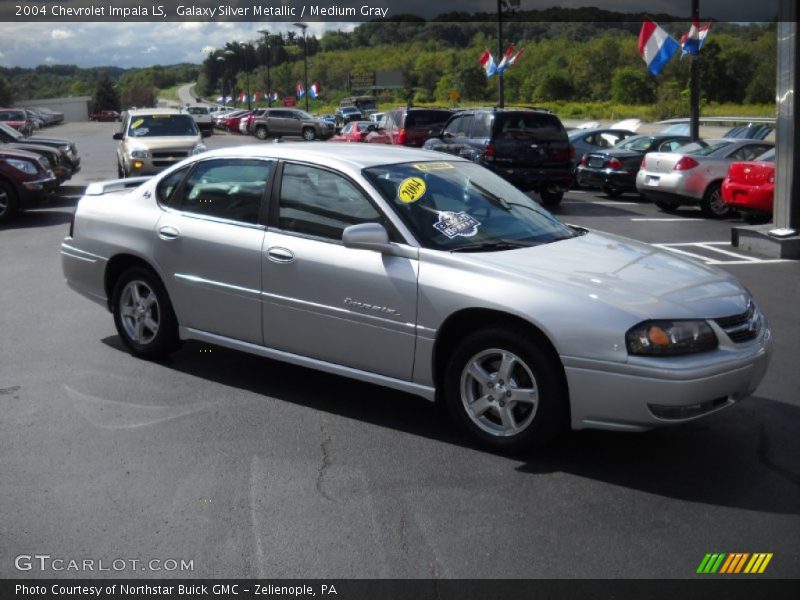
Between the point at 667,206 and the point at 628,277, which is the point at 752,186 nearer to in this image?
the point at 667,206

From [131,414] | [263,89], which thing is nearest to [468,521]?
[131,414]

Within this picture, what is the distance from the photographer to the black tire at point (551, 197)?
17922 mm

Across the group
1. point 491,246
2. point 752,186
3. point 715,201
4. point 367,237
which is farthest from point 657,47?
point 367,237

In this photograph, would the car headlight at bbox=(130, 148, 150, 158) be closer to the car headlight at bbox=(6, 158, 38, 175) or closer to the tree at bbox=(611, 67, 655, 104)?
the car headlight at bbox=(6, 158, 38, 175)

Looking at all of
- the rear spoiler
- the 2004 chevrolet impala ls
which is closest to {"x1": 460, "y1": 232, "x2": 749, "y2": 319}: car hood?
the 2004 chevrolet impala ls

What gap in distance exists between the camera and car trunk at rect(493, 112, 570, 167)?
670 inches

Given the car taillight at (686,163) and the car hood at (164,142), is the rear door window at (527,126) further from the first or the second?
the car hood at (164,142)

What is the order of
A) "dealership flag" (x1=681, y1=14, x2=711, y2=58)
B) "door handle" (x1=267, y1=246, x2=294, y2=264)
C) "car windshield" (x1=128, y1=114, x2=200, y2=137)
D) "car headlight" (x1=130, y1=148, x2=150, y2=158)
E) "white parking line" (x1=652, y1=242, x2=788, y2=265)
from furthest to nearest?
"dealership flag" (x1=681, y1=14, x2=711, y2=58), "car windshield" (x1=128, y1=114, x2=200, y2=137), "car headlight" (x1=130, y1=148, x2=150, y2=158), "white parking line" (x1=652, y1=242, x2=788, y2=265), "door handle" (x1=267, y1=246, x2=294, y2=264)

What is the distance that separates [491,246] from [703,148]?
40.7 ft

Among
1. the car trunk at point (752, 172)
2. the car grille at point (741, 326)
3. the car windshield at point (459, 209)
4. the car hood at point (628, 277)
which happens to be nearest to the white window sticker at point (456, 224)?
the car windshield at point (459, 209)

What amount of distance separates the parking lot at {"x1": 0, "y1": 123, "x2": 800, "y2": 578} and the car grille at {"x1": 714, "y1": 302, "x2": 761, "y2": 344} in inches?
24.8

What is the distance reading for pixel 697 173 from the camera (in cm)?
1596

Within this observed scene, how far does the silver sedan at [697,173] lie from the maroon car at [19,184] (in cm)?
1043

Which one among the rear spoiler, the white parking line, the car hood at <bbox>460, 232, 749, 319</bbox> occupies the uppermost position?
the rear spoiler
